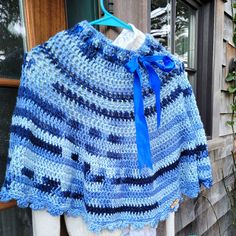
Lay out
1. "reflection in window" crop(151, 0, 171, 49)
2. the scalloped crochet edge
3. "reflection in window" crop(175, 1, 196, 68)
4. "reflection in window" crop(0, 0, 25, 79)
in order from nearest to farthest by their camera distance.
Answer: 1. the scalloped crochet edge
2. "reflection in window" crop(0, 0, 25, 79)
3. "reflection in window" crop(151, 0, 171, 49)
4. "reflection in window" crop(175, 1, 196, 68)

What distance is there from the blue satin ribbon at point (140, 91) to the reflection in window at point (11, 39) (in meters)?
0.39

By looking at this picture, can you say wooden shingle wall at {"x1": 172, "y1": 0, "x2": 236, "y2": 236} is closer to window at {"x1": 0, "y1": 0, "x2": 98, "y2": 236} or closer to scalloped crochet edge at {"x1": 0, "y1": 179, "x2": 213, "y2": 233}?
scalloped crochet edge at {"x1": 0, "y1": 179, "x2": 213, "y2": 233}

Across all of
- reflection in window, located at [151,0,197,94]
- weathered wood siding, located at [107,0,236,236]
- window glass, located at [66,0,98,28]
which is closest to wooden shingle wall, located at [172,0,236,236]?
weathered wood siding, located at [107,0,236,236]

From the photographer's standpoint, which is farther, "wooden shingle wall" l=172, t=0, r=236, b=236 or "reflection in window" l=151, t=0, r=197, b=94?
"wooden shingle wall" l=172, t=0, r=236, b=236

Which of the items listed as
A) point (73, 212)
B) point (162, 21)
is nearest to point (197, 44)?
point (162, 21)

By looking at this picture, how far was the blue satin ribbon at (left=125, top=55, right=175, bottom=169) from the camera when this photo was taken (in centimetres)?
59

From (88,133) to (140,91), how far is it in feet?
0.56

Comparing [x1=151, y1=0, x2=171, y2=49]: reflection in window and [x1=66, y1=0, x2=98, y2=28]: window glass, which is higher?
[x1=151, y1=0, x2=171, y2=49]: reflection in window

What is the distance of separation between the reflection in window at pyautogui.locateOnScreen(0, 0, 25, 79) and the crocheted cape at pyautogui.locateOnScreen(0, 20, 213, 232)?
235 millimetres

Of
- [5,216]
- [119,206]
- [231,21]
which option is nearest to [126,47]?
[119,206]

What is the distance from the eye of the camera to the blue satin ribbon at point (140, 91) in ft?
1.93

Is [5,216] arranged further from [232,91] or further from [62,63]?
[232,91]

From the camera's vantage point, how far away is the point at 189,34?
1.63m

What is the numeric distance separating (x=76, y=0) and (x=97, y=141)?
51cm
